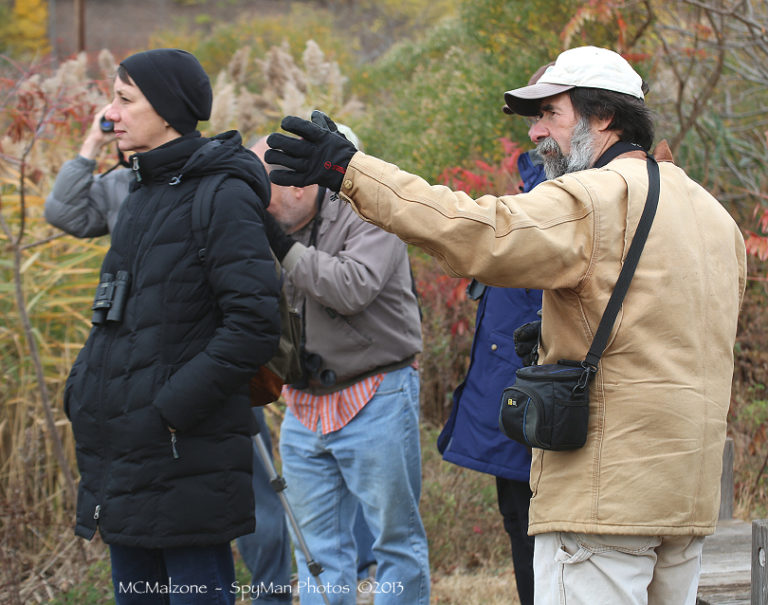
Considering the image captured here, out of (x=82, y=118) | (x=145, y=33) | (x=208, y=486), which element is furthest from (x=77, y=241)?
(x=145, y=33)

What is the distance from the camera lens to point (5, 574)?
3865 mm

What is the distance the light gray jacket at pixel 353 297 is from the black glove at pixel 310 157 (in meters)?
1.10

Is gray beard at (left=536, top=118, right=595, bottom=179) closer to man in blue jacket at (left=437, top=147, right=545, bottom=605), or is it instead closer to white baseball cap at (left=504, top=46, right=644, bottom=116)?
white baseball cap at (left=504, top=46, right=644, bottom=116)

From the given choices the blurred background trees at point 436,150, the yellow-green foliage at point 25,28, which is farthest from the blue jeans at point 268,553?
the yellow-green foliage at point 25,28

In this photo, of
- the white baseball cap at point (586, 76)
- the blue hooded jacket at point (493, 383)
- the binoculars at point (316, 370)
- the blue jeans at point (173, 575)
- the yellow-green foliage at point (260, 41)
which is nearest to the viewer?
the white baseball cap at point (586, 76)

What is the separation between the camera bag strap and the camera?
2.00 m

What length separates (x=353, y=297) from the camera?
3098 mm

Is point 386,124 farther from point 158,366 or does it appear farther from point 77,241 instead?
point 158,366

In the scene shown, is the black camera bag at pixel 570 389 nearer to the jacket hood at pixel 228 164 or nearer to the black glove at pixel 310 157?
the black glove at pixel 310 157

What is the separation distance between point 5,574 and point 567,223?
309 cm

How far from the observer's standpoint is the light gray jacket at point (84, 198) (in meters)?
3.66

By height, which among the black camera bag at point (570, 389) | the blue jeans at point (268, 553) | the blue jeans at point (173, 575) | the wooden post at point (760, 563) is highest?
the black camera bag at point (570, 389)

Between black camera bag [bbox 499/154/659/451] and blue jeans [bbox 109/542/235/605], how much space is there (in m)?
1.08

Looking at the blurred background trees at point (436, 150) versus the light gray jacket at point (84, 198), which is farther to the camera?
the blurred background trees at point (436, 150)
